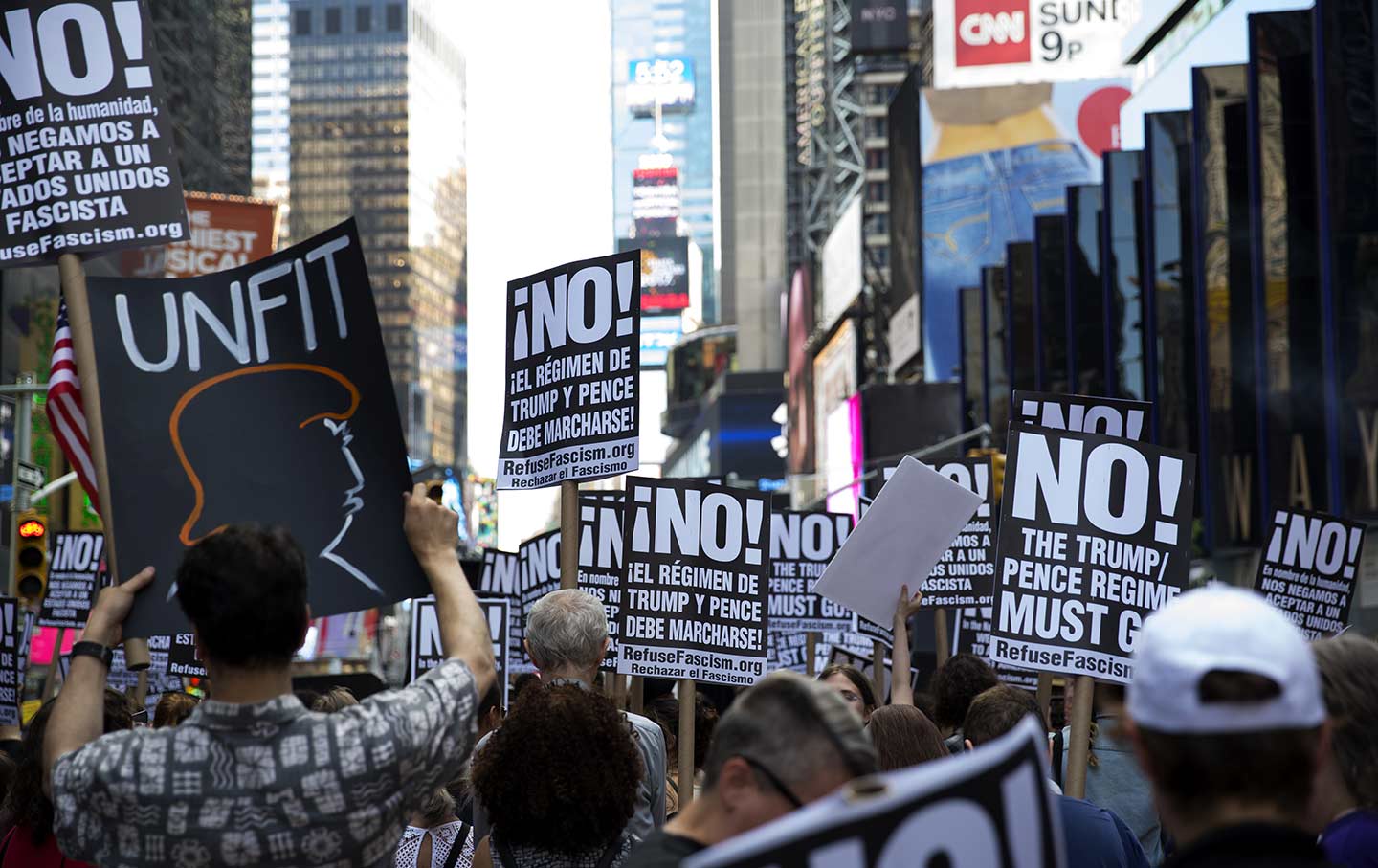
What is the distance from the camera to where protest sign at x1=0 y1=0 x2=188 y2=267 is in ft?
22.3

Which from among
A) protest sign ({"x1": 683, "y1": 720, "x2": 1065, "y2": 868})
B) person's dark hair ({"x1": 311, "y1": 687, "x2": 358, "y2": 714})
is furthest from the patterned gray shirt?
person's dark hair ({"x1": 311, "y1": 687, "x2": 358, "y2": 714})

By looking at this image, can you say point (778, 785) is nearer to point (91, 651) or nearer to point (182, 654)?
point (91, 651)

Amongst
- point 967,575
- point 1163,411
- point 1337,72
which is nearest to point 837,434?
point 1163,411

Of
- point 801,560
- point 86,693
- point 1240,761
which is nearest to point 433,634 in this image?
point 801,560

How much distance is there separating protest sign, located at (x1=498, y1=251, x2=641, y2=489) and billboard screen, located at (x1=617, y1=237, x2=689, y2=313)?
174 meters

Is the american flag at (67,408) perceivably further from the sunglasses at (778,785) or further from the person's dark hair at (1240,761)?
the person's dark hair at (1240,761)

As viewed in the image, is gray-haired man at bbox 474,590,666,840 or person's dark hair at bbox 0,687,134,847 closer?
person's dark hair at bbox 0,687,134,847

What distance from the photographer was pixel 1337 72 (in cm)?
2670

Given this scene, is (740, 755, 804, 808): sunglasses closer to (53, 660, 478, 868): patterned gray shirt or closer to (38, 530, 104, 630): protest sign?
(53, 660, 478, 868): patterned gray shirt

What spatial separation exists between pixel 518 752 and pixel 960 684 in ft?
12.4

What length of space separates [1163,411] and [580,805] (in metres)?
32.4

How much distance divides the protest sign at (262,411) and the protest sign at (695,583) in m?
4.30

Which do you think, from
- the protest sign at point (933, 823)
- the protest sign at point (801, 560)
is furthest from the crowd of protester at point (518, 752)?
the protest sign at point (801, 560)

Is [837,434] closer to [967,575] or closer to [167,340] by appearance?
[967,575]
